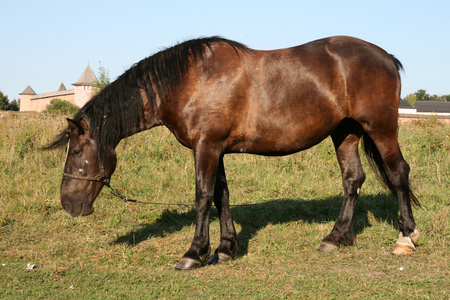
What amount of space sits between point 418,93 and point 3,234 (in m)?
137

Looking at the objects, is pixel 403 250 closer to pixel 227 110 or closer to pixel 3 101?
pixel 227 110

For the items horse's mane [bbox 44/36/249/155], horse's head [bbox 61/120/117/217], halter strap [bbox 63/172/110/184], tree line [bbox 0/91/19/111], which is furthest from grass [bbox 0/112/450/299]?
tree line [bbox 0/91/19/111]

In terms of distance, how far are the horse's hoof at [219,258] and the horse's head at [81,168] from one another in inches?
54.8

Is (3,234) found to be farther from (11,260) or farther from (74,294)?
(74,294)

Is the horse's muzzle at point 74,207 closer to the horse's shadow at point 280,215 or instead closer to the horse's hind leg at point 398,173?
the horse's shadow at point 280,215

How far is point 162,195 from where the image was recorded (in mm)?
6961

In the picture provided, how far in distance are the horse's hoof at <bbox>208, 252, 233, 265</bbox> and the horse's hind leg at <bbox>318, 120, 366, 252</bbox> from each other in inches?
52.1

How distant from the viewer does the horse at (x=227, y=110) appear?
423cm

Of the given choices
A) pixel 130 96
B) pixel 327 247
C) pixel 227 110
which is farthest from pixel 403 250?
pixel 130 96

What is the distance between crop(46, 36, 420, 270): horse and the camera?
4227 mm

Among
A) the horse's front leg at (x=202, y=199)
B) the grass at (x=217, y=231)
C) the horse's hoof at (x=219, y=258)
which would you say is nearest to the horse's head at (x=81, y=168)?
the grass at (x=217, y=231)

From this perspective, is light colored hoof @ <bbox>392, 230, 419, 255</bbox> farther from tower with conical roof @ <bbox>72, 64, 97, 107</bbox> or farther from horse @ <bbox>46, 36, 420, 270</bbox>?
tower with conical roof @ <bbox>72, 64, 97, 107</bbox>

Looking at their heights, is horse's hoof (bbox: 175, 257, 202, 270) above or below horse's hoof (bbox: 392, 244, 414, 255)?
below

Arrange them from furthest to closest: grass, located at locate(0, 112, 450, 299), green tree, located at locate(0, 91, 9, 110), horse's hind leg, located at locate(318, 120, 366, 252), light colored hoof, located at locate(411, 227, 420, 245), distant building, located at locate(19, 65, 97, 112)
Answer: distant building, located at locate(19, 65, 97, 112) → green tree, located at locate(0, 91, 9, 110) → horse's hind leg, located at locate(318, 120, 366, 252) → light colored hoof, located at locate(411, 227, 420, 245) → grass, located at locate(0, 112, 450, 299)
